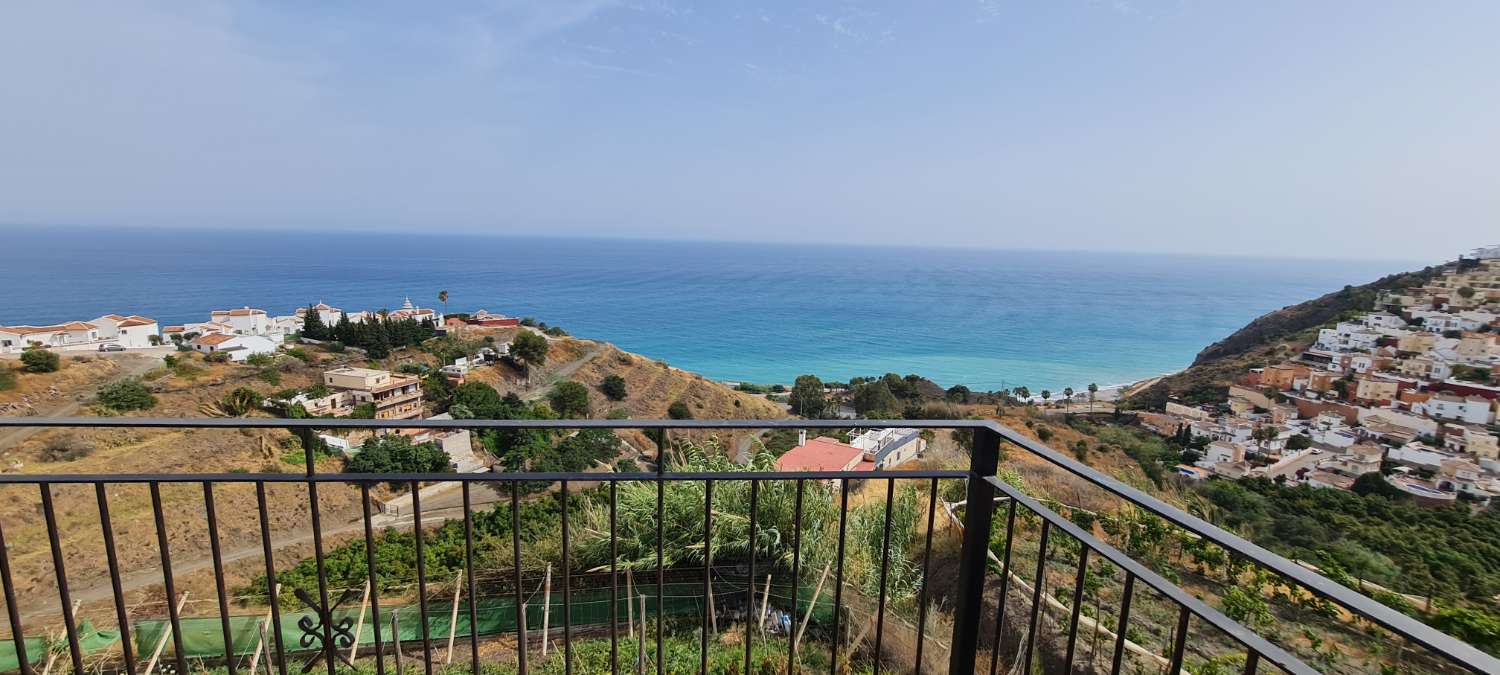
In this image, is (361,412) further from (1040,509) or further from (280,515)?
(1040,509)

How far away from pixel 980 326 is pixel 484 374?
176 ft

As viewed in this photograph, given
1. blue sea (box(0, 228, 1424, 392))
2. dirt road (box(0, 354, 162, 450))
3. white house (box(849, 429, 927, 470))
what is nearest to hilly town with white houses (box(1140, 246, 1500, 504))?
white house (box(849, 429, 927, 470))

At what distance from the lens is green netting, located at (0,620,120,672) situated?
3284mm

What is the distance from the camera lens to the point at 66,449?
707 inches

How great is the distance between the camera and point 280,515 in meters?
15.9

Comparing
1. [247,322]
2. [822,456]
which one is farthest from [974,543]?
[247,322]

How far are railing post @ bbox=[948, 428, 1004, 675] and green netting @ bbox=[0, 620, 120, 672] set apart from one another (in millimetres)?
4191

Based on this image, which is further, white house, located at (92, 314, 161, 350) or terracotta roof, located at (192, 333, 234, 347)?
white house, located at (92, 314, 161, 350)

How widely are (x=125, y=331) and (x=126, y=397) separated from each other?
1979 centimetres

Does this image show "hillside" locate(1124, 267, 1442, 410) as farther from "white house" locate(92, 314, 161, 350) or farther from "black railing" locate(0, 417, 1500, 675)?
"white house" locate(92, 314, 161, 350)

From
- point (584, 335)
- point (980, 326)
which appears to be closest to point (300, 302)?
point (584, 335)

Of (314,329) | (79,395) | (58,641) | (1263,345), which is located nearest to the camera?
(58,641)

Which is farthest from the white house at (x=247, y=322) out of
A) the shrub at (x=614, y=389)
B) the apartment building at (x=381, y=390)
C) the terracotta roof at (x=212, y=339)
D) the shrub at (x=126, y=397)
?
the shrub at (x=614, y=389)

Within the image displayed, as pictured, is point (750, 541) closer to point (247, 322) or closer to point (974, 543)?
point (974, 543)
